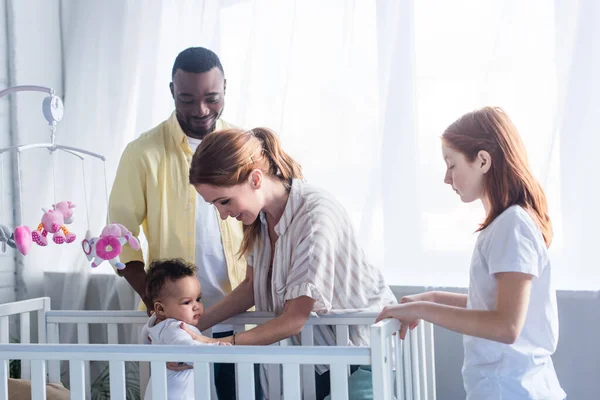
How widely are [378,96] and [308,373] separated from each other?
91 cm

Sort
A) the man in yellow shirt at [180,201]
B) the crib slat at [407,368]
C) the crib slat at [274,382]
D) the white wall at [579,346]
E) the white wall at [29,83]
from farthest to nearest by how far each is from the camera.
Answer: the white wall at [29,83] → the man in yellow shirt at [180,201] → the white wall at [579,346] → the crib slat at [274,382] → the crib slat at [407,368]

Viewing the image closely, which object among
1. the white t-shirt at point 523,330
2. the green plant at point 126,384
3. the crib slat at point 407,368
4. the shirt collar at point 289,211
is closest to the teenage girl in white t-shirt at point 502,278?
the white t-shirt at point 523,330

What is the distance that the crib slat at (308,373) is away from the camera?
1749 mm

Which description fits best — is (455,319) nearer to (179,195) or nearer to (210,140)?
(210,140)

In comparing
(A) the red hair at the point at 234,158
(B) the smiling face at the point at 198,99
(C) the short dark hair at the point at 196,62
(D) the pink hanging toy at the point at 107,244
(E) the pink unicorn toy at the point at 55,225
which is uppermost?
(C) the short dark hair at the point at 196,62

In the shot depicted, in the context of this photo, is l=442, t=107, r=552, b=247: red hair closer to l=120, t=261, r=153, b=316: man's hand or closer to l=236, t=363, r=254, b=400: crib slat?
l=236, t=363, r=254, b=400: crib slat

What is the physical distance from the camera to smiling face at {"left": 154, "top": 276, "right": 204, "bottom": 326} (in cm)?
175

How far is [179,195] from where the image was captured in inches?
81.0

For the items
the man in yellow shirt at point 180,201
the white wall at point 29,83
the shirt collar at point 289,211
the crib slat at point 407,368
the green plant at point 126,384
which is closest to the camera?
the crib slat at point 407,368

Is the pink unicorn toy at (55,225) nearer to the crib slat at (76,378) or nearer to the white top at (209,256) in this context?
the crib slat at (76,378)

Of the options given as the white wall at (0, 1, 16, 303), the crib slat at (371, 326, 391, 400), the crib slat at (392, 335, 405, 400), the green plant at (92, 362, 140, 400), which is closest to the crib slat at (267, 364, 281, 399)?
the crib slat at (392, 335, 405, 400)

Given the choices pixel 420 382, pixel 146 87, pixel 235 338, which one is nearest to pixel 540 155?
pixel 420 382

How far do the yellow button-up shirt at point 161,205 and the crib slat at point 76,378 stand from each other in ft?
2.05

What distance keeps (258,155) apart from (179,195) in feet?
1.51
